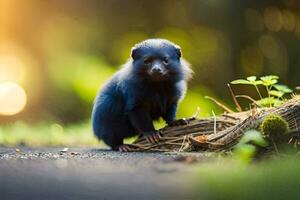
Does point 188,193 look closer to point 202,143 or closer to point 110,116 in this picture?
point 202,143

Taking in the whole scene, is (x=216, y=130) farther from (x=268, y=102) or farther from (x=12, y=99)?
(x=12, y=99)

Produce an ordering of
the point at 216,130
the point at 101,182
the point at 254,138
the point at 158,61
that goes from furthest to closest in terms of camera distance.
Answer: the point at 158,61, the point at 216,130, the point at 254,138, the point at 101,182

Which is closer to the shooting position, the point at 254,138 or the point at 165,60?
the point at 254,138

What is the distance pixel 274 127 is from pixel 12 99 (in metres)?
5.77

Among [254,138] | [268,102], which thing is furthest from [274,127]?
[268,102]

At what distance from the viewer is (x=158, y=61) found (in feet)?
12.6

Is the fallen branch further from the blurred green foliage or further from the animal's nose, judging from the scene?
the blurred green foliage

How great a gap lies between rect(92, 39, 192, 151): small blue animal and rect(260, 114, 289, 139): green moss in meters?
0.99

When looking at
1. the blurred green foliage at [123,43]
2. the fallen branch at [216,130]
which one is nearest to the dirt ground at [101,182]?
the fallen branch at [216,130]

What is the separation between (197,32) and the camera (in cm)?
750

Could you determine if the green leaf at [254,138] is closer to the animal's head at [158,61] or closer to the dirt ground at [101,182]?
the dirt ground at [101,182]

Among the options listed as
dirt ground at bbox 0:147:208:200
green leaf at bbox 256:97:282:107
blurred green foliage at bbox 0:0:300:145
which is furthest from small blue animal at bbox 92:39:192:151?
blurred green foliage at bbox 0:0:300:145

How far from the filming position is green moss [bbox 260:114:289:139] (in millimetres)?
2848

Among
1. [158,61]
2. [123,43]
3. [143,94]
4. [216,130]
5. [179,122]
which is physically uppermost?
[123,43]
